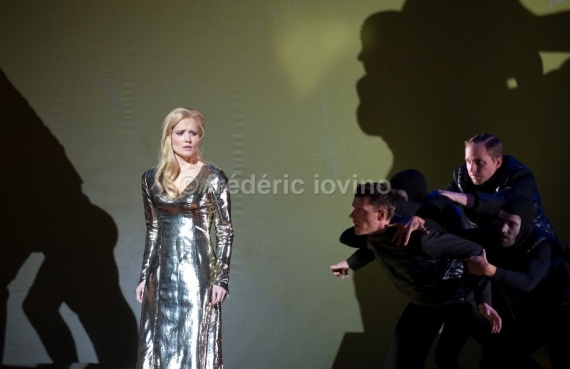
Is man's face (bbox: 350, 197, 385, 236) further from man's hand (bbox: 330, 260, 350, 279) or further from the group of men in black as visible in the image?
man's hand (bbox: 330, 260, 350, 279)

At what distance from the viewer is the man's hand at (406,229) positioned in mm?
2908

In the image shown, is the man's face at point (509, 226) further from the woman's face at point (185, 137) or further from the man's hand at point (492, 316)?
the woman's face at point (185, 137)

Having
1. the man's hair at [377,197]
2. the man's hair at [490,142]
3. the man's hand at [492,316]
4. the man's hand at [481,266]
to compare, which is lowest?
the man's hand at [492,316]

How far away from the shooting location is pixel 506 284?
305cm

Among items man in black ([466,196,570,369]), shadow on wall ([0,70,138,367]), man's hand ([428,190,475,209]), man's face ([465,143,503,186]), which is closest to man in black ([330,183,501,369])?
man in black ([466,196,570,369])

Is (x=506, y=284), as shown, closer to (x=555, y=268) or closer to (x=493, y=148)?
(x=555, y=268)

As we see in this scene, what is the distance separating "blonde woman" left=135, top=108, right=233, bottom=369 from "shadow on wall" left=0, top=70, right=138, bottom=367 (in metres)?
1.57

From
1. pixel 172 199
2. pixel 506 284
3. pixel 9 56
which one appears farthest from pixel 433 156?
pixel 9 56

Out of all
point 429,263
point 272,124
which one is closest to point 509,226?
point 429,263

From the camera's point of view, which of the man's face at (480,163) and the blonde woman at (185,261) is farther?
the man's face at (480,163)

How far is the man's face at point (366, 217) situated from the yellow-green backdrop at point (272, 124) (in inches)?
59.4

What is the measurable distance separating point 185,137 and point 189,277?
1.93 feet

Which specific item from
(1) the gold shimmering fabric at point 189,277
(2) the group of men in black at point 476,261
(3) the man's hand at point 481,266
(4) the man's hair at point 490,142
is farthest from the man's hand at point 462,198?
(1) the gold shimmering fabric at point 189,277

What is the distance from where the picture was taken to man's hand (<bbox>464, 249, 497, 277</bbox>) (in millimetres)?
2955
